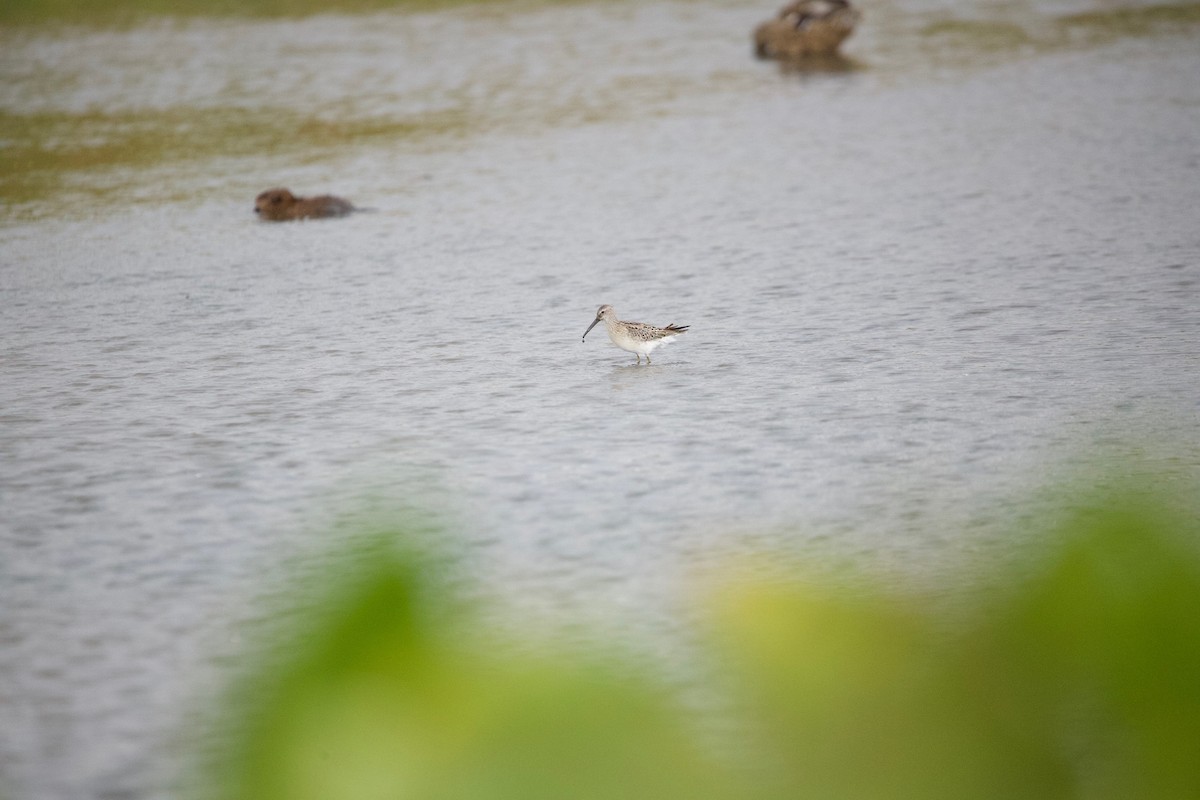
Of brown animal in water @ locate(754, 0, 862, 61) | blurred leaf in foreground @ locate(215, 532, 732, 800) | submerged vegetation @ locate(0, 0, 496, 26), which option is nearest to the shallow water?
Answer: blurred leaf in foreground @ locate(215, 532, 732, 800)

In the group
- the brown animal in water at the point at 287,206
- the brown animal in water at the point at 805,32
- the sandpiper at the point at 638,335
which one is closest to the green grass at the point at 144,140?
the brown animal in water at the point at 287,206

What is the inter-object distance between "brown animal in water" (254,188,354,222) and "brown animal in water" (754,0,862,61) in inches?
620

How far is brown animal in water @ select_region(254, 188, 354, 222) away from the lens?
19.1 meters

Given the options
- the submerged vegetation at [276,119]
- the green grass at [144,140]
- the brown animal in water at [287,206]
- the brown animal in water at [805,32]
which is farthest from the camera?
the brown animal in water at [805,32]

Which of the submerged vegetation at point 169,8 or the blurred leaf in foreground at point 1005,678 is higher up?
the blurred leaf in foreground at point 1005,678

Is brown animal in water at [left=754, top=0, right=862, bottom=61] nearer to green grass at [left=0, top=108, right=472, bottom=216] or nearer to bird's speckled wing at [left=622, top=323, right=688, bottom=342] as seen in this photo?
green grass at [left=0, top=108, right=472, bottom=216]

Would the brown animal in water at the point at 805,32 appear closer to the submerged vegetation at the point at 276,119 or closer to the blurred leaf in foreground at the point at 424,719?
the submerged vegetation at the point at 276,119

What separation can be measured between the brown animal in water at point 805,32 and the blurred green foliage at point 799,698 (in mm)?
32265

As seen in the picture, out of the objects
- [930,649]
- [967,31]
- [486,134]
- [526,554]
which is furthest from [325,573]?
[967,31]

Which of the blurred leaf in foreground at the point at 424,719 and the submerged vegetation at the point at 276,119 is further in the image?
the submerged vegetation at the point at 276,119

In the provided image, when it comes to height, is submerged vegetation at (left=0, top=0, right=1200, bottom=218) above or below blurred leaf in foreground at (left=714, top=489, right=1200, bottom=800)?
below

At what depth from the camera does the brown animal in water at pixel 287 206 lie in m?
19.1

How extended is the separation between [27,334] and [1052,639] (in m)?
14.0

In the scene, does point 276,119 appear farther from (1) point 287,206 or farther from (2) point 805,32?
(2) point 805,32
